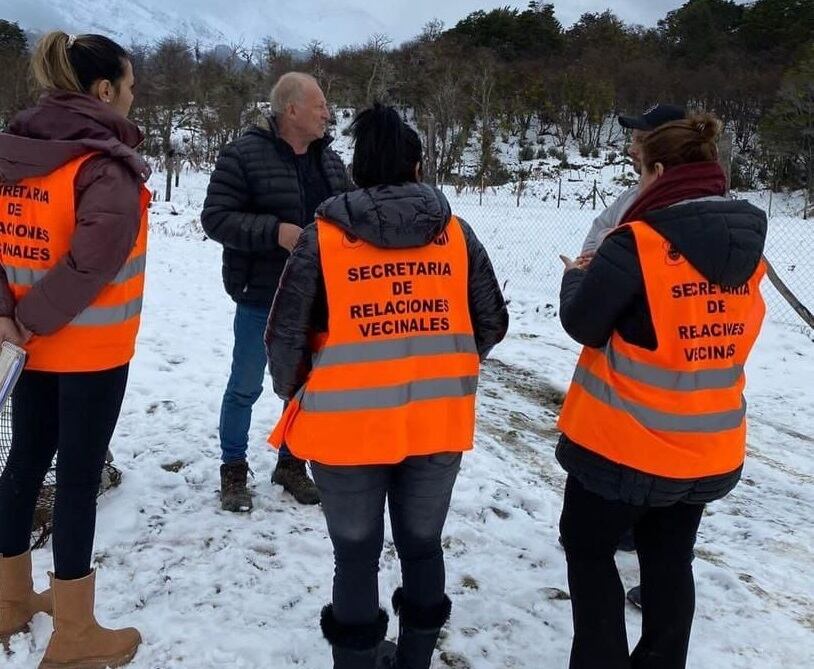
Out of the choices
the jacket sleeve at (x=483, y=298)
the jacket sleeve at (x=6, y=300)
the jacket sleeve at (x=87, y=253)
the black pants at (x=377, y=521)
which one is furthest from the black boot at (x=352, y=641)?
the jacket sleeve at (x=6, y=300)

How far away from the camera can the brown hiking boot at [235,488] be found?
2990mm

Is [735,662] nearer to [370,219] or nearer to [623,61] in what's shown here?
[370,219]

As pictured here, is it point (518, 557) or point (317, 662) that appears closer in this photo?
point (317, 662)

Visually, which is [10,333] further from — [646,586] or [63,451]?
[646,586]

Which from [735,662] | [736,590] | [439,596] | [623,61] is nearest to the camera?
[439,596]

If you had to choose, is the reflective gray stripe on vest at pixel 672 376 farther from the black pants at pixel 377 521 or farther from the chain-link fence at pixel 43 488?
the chain-link fence at pixel 43 488

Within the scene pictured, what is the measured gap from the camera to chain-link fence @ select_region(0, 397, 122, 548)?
8.61 ft

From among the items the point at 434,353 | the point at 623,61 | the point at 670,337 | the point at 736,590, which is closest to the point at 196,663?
the point at 434,353

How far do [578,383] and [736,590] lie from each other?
4.63ft

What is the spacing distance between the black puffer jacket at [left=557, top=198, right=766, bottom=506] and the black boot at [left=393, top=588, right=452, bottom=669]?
0.55 meters

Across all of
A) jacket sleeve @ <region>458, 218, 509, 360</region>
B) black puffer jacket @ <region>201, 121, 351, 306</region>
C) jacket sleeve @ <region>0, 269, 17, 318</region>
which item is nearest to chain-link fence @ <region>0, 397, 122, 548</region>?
jacket sleeve @ <region>0, 269, 17, 318</region>

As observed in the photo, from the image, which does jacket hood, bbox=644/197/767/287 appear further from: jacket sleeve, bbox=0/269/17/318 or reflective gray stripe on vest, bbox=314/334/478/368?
jacket sleeve, bbox=0/269/17/318

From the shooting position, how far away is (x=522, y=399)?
5.08 meters

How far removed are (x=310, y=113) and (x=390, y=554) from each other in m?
1.84
